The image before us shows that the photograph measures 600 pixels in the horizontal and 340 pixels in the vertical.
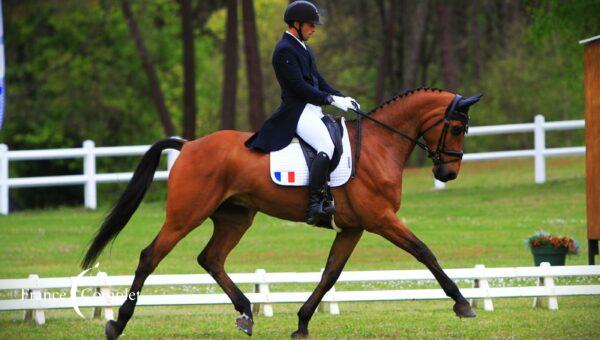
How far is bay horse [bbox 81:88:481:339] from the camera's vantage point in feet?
29.8

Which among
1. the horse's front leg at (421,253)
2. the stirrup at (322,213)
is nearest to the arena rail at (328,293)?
the horse's front leg at (421,253)

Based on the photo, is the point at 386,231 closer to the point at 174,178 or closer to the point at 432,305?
the point at 174,178

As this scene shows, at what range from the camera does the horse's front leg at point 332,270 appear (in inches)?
368

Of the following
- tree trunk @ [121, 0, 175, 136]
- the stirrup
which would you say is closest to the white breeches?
the stirrup

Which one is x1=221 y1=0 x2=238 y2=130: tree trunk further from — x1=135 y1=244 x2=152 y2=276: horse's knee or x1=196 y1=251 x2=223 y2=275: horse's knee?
x1=135 y1=244 x2=152 y2=276: horse's knee

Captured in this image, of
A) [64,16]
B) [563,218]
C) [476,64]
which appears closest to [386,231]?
[563,218]

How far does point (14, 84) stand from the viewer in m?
38.9

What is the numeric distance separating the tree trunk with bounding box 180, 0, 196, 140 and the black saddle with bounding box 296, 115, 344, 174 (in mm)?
18082

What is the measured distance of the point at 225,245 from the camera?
9.63m

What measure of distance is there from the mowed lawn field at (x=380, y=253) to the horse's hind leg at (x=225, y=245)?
0.46 metres

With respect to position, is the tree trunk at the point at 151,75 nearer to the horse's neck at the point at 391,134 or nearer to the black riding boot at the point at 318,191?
the horse's neck at the point at 391,134

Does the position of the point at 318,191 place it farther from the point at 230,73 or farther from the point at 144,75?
the point at 144,75

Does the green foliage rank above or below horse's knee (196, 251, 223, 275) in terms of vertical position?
above

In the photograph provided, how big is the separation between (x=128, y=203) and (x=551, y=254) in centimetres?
575
